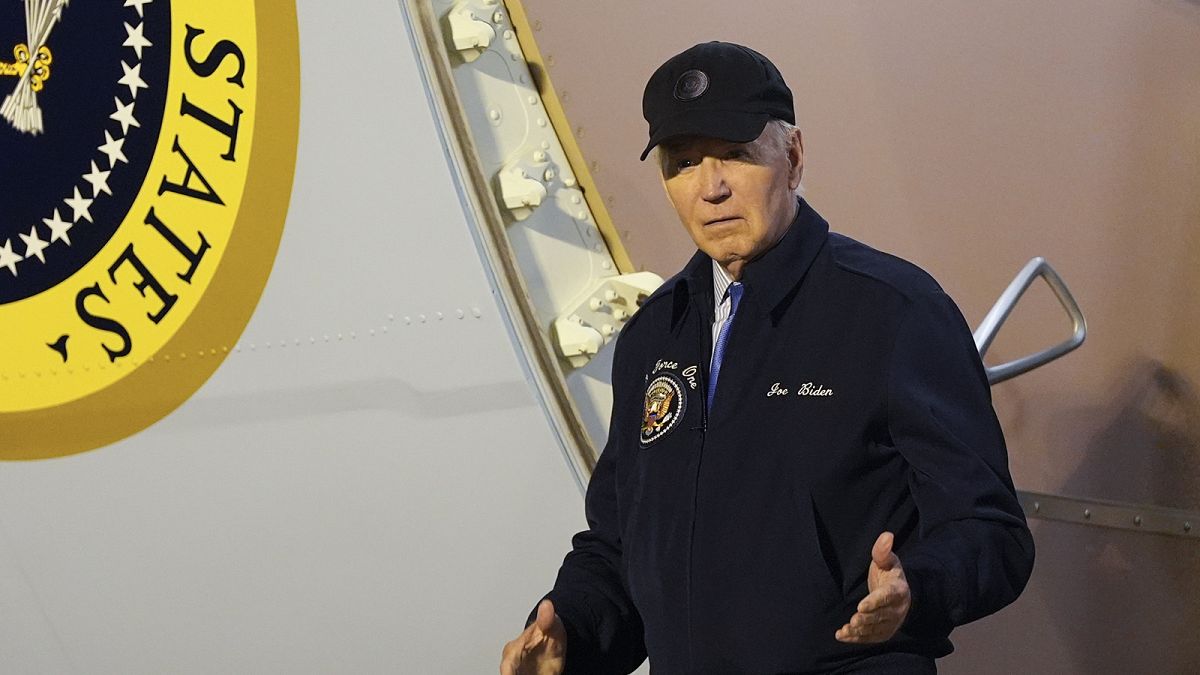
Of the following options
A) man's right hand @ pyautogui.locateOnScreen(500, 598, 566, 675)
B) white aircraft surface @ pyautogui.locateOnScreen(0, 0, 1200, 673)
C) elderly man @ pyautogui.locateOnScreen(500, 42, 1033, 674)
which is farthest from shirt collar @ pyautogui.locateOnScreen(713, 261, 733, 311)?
white aircraft surface @ pyautogui.locateOnScreen(0, 0, 1200, 673)

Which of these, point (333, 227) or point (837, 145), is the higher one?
point (333, 227)

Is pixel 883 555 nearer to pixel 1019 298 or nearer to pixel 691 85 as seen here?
pixel 691 85

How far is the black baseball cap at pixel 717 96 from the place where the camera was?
151 centimetres

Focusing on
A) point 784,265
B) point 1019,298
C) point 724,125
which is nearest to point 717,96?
point 724,125

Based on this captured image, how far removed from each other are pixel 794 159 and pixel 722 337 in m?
0.21

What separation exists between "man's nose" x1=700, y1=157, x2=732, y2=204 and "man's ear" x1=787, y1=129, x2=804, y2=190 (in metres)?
0.08

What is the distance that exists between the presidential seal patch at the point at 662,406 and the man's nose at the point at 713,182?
0.20 metres

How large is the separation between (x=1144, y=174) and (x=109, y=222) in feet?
5.40

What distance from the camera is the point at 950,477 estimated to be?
1398 millimetres

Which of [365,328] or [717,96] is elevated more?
[717,96]

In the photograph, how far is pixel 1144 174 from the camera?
223 centimetres

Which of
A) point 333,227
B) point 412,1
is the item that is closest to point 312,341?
point 333,227

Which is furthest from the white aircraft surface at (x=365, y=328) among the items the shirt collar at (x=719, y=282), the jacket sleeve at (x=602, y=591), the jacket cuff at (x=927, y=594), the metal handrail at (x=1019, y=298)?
the jacket cuff at (x=927, y=594)

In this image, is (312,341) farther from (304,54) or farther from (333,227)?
(304,54)
